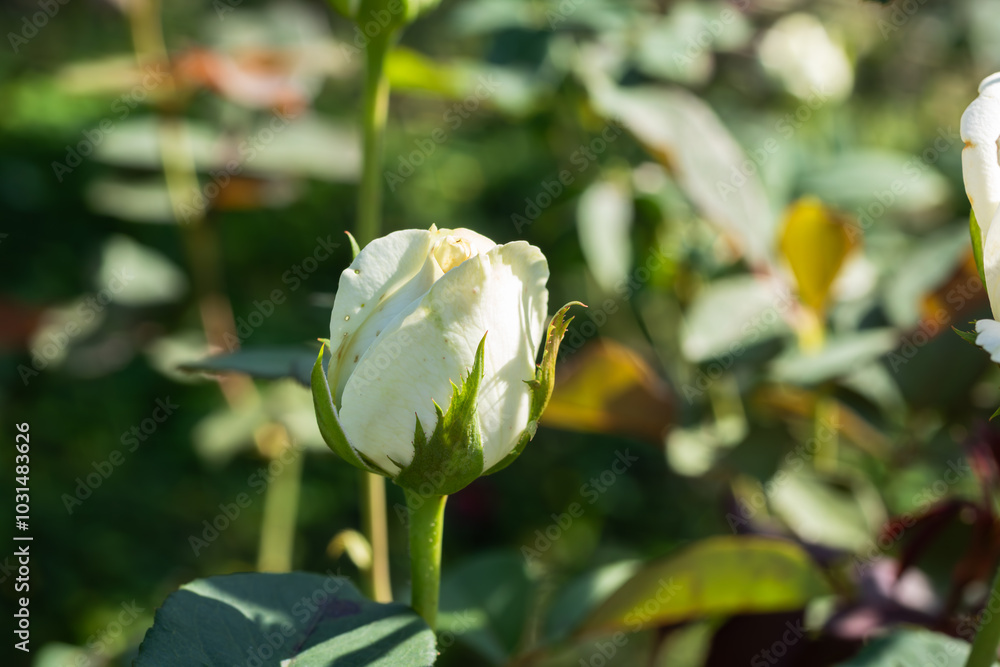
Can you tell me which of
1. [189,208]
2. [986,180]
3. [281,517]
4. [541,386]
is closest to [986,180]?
[986,180]

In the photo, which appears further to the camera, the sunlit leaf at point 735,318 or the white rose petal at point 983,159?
the sunlit leaf at point 735,318

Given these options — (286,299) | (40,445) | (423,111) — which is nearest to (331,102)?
(423,111)

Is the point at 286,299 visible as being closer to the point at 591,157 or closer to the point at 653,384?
the point at 591,157

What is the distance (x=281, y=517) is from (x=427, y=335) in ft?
4.08

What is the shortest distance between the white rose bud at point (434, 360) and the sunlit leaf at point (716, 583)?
0.23 metres

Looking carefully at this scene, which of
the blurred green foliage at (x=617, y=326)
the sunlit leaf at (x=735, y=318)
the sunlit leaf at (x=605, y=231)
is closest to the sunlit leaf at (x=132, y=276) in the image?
the blurred green foliage at (x=617, y=326)

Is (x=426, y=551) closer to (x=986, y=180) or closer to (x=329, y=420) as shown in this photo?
(x=329, y=420)

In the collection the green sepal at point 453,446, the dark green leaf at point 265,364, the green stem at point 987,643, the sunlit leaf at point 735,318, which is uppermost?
the green sepal at point 453,446

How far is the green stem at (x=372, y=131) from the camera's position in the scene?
A: 52 cm

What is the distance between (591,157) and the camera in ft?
3.40

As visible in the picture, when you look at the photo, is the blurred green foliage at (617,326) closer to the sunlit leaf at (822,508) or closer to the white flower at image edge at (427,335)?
the sunlit leaf at (822,508)

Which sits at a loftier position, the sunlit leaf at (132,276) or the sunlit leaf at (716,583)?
the sunlit leaf at (716,583)

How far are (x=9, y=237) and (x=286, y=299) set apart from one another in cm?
68

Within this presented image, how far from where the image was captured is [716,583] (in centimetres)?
56
